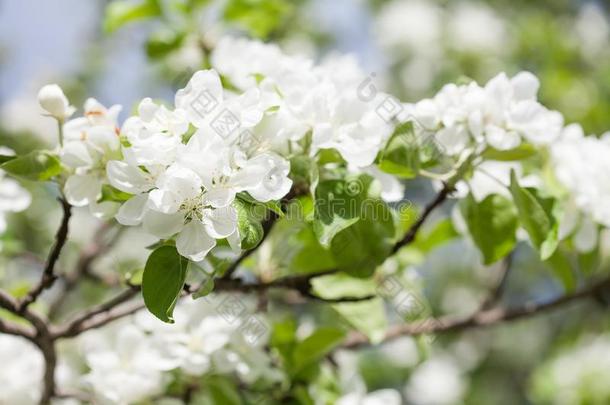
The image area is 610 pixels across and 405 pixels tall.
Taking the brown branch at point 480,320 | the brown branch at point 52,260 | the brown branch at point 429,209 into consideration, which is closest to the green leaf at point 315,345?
the brown branch at point 480,320

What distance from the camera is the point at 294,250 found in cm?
162

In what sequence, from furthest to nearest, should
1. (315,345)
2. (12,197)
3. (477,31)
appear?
(477,31), (315,345), (12,197)

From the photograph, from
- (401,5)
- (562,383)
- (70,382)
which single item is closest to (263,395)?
(70,382)

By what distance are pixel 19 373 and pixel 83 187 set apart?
586mm

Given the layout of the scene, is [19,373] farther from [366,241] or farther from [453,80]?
[453,80]

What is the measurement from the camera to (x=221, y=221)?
1.01 m

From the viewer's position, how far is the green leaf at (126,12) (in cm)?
213

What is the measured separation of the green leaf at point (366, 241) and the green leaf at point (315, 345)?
0.33 m

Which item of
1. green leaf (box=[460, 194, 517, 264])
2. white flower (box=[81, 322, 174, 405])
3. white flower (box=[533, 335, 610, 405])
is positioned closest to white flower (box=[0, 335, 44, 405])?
white flower (box=[81, 322, 174, 405])

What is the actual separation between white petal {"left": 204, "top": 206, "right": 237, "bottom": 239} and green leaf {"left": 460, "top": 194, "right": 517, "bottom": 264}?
0.53 metres

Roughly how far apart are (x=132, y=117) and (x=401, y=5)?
388 cm

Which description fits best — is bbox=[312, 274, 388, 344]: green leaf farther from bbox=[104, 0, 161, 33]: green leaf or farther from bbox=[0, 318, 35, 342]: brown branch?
bbox=[104, 0, 161, 33]: green leaf

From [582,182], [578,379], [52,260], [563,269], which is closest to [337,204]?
[52,260]

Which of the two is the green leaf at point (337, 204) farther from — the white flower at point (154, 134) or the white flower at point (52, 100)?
the white flower at point (52, 100)
